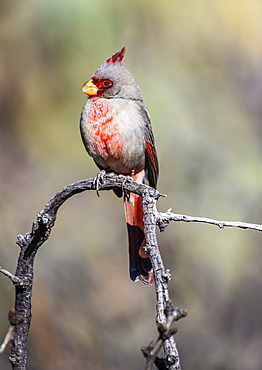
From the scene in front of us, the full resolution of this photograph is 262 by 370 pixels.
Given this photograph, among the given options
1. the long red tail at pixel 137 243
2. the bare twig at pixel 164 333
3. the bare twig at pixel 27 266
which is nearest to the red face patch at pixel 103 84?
the long red tail at pixel 137 243

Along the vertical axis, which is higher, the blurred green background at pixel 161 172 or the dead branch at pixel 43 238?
the blurred green background at pixel 161 172

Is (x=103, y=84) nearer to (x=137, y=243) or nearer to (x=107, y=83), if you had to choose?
(x=107, y=83)

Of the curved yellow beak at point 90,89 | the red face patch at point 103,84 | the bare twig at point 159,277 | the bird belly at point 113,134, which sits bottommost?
the bare twig at point 159,277

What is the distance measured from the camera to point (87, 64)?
6418mm

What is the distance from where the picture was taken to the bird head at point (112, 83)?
3.84m

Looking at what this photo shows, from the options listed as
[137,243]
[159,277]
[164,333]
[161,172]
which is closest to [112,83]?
[137,243]

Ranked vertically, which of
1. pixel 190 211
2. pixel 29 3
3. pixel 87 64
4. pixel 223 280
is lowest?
pixel 223 280

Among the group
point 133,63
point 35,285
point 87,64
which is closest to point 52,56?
point 87,64

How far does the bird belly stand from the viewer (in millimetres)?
3639

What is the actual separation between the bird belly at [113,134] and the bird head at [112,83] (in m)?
0.09

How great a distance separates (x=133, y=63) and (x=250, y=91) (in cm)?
135

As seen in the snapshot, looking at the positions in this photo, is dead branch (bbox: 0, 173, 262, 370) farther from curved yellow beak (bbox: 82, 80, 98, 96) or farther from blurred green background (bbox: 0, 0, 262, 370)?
blurred green background (bbox: 0, 0, 262, 370)

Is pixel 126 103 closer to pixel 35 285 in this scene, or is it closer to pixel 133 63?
pixel 35 285

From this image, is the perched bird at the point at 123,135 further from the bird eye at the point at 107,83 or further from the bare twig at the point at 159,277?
the bare twig at the point at 159,277
